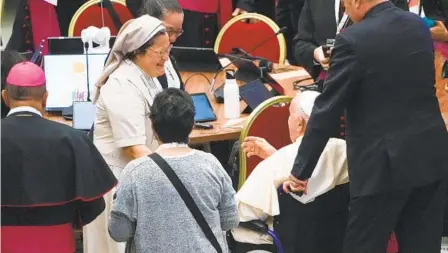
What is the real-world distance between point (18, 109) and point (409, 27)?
143 centimetres

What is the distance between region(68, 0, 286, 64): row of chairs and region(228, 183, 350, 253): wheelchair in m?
1.97

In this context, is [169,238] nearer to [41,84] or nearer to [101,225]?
[41,84]

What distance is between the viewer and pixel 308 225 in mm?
3283

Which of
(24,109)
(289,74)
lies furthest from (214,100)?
(24,109)

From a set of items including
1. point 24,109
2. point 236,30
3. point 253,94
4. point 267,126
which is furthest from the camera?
point 236,30

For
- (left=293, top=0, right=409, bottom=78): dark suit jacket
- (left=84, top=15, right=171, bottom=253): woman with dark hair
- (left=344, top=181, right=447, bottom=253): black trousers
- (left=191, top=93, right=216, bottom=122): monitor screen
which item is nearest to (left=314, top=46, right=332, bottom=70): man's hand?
(left=293, top=0, right=409, bottom=78): dark suit jacket

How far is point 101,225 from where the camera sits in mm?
3537

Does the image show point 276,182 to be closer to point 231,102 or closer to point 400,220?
point 400,220

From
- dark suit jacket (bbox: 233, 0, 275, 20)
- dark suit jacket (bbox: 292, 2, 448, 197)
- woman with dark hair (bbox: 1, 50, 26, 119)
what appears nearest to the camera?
dark suit jacket (bbox: 292, 2, 448, 197)

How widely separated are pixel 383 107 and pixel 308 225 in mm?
636

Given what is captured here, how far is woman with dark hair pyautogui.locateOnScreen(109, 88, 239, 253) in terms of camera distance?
2582 millimetres

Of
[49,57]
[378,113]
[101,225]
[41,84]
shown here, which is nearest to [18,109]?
[41,84]

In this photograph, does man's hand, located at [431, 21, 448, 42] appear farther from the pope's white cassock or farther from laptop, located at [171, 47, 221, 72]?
laptop, located at [171, 47, 221, 72]

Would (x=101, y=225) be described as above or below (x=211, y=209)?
below
